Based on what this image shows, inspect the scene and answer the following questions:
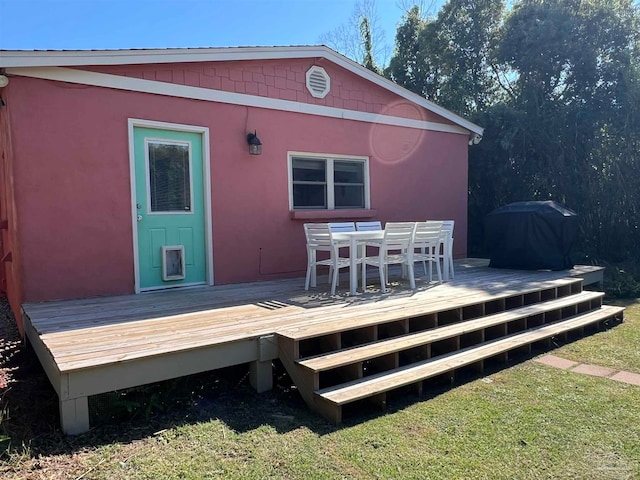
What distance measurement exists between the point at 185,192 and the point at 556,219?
5.36 metres

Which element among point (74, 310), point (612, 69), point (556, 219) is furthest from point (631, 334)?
point (612, 69)

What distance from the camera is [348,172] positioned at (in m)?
6.98

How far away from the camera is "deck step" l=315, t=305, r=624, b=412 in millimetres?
2807

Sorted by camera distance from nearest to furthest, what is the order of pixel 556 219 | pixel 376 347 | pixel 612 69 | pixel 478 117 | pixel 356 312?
pixel 376 347
pixel 356 312
pixel 556 219
pixel 612 69
pixel 478 117

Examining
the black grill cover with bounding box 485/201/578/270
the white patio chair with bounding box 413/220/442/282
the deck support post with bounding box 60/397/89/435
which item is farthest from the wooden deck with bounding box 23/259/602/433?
the black grill cover with bounding box 485/201/578/270

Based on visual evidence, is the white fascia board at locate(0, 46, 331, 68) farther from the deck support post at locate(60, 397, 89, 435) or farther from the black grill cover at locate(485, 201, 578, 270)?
the black grill cover at locate(485, 201, 578, 270)

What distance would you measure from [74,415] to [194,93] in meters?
3.88

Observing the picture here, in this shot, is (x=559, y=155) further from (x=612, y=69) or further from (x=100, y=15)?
(x=100, y=15)

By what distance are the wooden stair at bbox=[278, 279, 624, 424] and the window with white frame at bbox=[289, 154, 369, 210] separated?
9.26 feet

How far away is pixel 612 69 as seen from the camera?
8.98m

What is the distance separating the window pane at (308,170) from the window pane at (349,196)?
35 centimetres

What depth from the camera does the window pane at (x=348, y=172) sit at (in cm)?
682

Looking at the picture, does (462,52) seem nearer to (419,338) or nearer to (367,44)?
(367,44)

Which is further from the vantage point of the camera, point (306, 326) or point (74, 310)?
point (74, 310)
